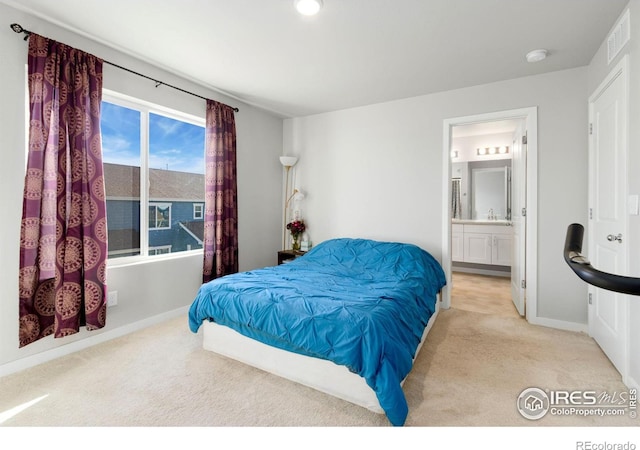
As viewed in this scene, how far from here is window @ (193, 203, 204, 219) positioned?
3.56m

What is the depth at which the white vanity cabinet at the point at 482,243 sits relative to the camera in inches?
196

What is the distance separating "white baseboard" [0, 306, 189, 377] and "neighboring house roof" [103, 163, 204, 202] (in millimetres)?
1202

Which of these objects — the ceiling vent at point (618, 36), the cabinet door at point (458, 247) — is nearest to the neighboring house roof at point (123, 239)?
the ceiling vent at point (618, 36)

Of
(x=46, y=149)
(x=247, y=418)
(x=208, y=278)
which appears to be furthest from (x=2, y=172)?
(x=247, y=418)

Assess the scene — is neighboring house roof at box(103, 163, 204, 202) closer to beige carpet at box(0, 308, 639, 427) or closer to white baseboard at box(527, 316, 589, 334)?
beige carpet at box(0, 308, 639, 427)

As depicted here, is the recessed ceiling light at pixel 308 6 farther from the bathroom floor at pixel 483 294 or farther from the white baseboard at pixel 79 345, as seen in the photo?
the bathroom floor at pixel 483 294

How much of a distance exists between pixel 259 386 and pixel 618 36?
3.46 m


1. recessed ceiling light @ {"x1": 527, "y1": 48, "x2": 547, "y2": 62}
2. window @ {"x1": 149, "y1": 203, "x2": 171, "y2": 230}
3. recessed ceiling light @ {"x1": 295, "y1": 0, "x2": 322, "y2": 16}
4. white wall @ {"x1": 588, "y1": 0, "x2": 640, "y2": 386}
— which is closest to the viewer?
white wall @ {"x1": 588, "y1": 0, "x2": 640, "y2": 386}

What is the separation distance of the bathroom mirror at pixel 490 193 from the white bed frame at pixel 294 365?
4845 mm

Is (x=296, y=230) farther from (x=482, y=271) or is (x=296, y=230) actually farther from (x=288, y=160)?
(x=482, y=271)

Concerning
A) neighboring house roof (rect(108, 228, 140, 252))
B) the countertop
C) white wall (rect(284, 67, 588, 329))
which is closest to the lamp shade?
white wall (rect(284, 67, 588, 329))

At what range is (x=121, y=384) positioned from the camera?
1994 millimetres

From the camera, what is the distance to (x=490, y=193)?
5570 mm

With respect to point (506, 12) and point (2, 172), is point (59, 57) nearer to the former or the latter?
point (2, 172)
